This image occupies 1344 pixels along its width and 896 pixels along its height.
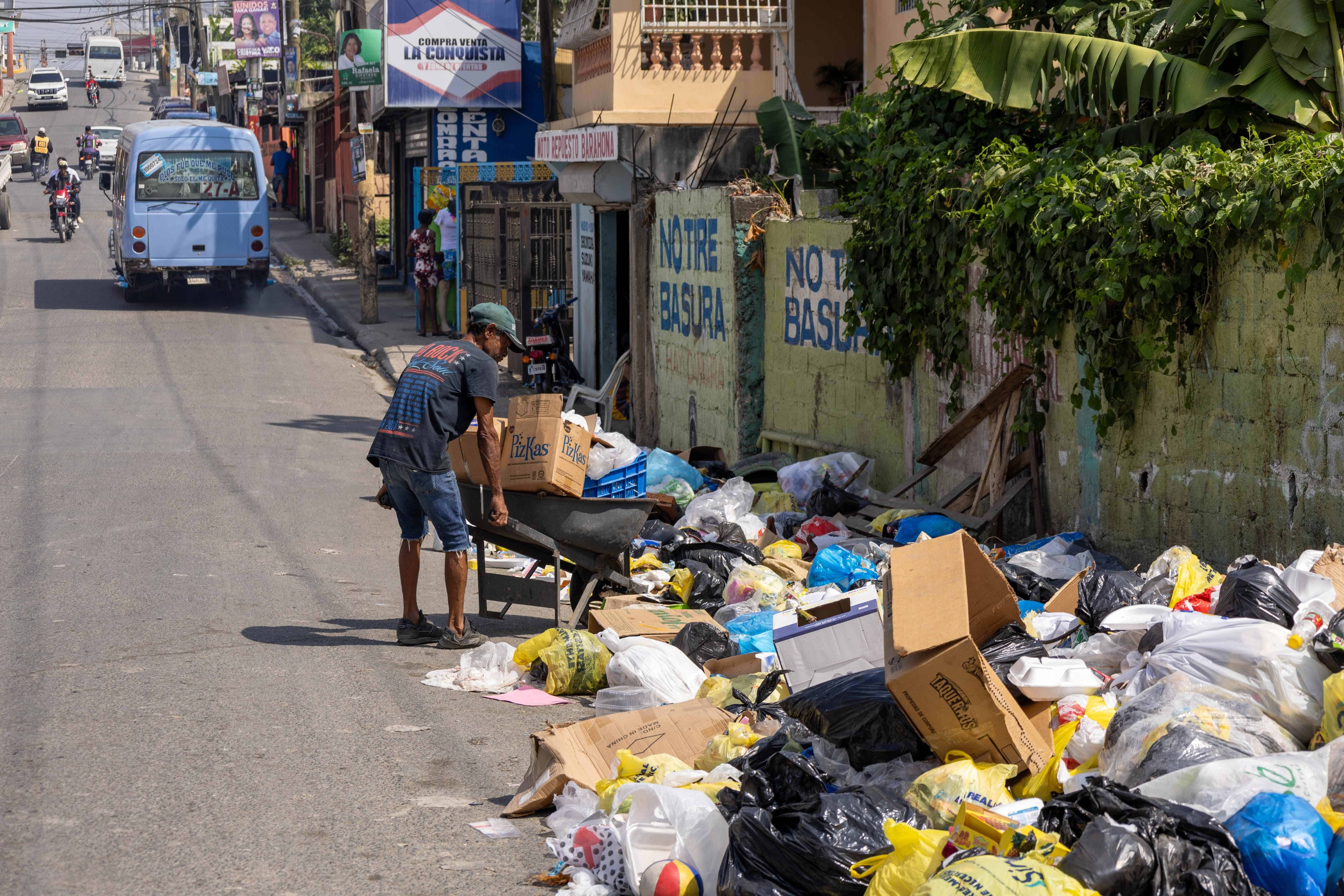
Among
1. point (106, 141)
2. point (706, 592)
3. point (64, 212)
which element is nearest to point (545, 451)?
point (706, 592)

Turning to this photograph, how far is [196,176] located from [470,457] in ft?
57.8

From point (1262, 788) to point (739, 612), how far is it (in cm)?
375

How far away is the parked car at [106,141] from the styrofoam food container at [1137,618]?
43.9 meters

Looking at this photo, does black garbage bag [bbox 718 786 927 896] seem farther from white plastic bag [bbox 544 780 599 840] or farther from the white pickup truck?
the white pickup truck

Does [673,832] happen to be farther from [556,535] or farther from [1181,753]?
[556,535]

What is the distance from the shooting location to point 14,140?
146 ft

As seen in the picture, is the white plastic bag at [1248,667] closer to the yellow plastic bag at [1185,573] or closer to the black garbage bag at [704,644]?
the yellow plastic bag at [1185,573]

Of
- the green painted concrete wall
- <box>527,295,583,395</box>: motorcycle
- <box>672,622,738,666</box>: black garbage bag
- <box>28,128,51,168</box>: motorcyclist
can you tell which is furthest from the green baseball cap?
<box>28,128,51,168</box>: motorcyclist

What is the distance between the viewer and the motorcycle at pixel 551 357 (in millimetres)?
15094

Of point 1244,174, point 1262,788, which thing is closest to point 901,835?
point 1262,788

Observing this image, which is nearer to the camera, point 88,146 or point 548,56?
point 548,56

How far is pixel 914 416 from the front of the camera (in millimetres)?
9719

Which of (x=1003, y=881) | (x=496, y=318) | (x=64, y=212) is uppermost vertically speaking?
(x=64, y=212)

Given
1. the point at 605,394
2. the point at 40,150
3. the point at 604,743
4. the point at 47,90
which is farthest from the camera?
the point at 47,90
